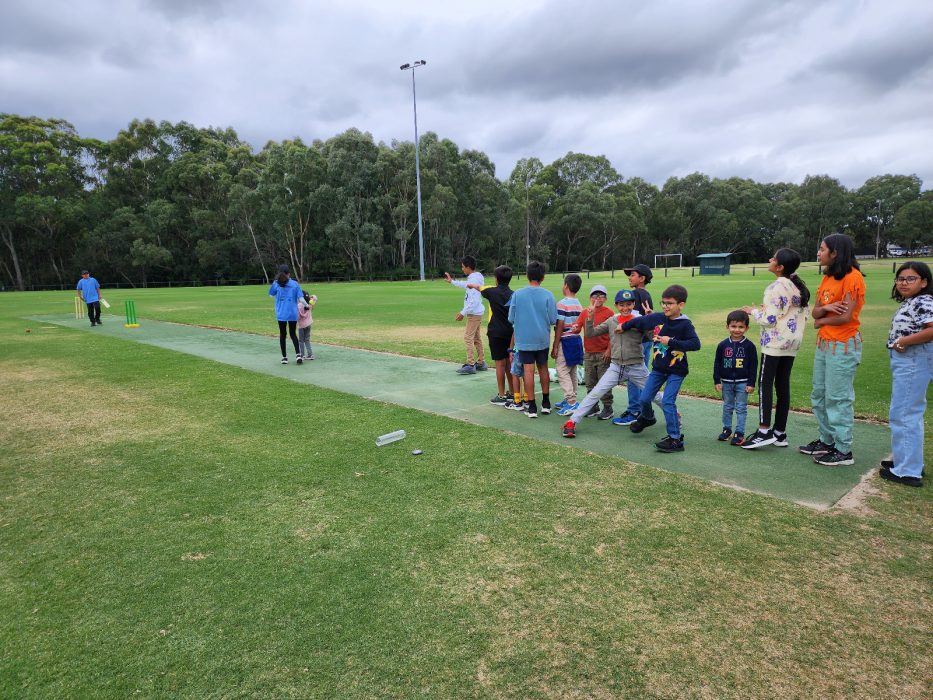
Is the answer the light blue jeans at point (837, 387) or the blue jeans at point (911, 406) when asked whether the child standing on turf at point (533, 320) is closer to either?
the light blue jeans at point (837, 387)

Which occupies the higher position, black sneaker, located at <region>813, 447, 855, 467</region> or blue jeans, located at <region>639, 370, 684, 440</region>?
blue jeans, located at <region>639, 370, 684, 440</region>

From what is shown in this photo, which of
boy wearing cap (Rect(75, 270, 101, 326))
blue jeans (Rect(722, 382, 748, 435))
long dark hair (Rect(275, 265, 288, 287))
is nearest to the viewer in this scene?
blue jeans (Rect(722, 382, 748, 435))

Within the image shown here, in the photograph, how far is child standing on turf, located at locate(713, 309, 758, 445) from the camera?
538cm

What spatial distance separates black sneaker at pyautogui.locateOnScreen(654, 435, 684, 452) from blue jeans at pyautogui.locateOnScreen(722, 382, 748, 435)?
0.63 meters

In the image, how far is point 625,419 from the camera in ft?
21.3

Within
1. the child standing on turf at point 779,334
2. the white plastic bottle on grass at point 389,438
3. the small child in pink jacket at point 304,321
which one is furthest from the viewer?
the small child in pink jacket at point 304,321

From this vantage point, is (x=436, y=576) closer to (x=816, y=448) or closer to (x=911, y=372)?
(x=816, y=448)

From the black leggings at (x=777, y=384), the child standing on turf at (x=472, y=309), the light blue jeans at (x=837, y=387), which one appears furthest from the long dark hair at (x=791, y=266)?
the child standing on turf at (x=472, y=309)

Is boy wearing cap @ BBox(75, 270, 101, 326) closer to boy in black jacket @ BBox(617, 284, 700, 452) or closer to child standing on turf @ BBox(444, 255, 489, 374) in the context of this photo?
child standing on turf @ BBox(444, 255, 489, 374)

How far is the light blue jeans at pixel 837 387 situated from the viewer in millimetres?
4809

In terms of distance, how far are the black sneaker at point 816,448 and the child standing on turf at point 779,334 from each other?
204mm

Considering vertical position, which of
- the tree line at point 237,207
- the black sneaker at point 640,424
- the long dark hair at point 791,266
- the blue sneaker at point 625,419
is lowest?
the blue sneaker at point 625,419

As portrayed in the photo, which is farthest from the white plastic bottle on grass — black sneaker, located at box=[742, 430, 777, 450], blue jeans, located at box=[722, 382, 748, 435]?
black sneaker, located at box=[742, 430, 777, 450]

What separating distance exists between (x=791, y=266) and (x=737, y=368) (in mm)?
1077
